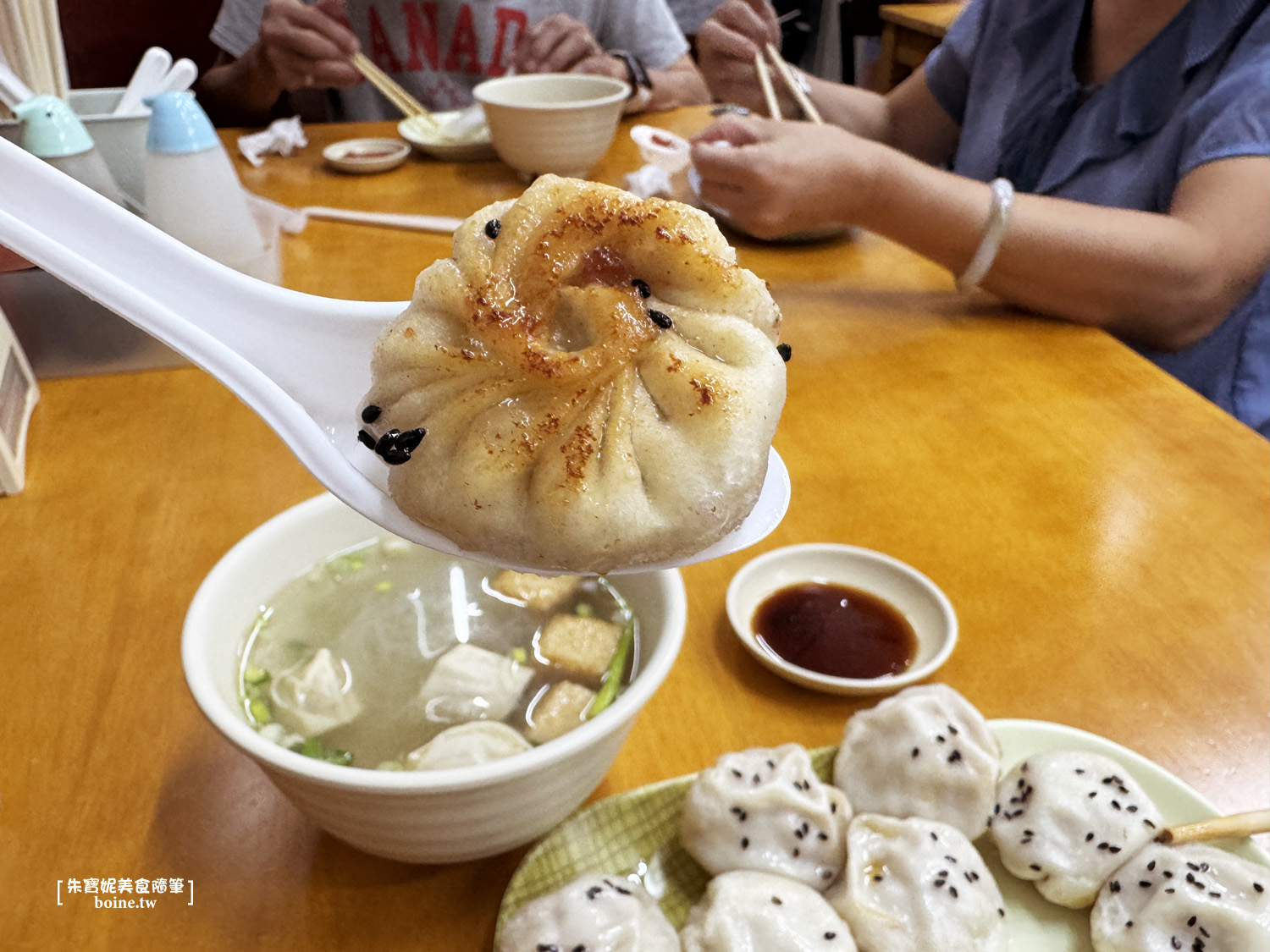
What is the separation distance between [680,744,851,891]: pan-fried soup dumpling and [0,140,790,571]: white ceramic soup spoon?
0.30 metres

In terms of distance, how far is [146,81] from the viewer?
6.95ft

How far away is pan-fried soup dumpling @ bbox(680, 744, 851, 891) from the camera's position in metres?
0.91

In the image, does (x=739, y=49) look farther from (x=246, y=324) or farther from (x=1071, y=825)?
(x=1071, y=825)

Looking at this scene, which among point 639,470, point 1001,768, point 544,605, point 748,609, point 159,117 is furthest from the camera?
point 159,117

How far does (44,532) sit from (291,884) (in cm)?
82

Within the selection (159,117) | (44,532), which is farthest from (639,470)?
(159,117)

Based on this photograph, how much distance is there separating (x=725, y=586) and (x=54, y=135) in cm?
149

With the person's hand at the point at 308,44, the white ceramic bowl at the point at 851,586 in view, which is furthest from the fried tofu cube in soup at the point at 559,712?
the person's hand at the point at 308,44

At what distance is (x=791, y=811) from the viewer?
3.11 feet

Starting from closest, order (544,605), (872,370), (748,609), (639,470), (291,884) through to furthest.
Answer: (639,470), (291,884), (544,605), (748,609), (872,370)

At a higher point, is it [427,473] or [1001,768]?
[427,473]

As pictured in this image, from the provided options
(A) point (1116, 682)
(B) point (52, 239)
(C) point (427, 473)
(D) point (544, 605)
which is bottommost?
(A) point (1116, 682)

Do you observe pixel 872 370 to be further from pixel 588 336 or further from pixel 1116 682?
pixel 588 336

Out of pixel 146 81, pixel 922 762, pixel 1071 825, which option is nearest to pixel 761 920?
pixel 922 762
